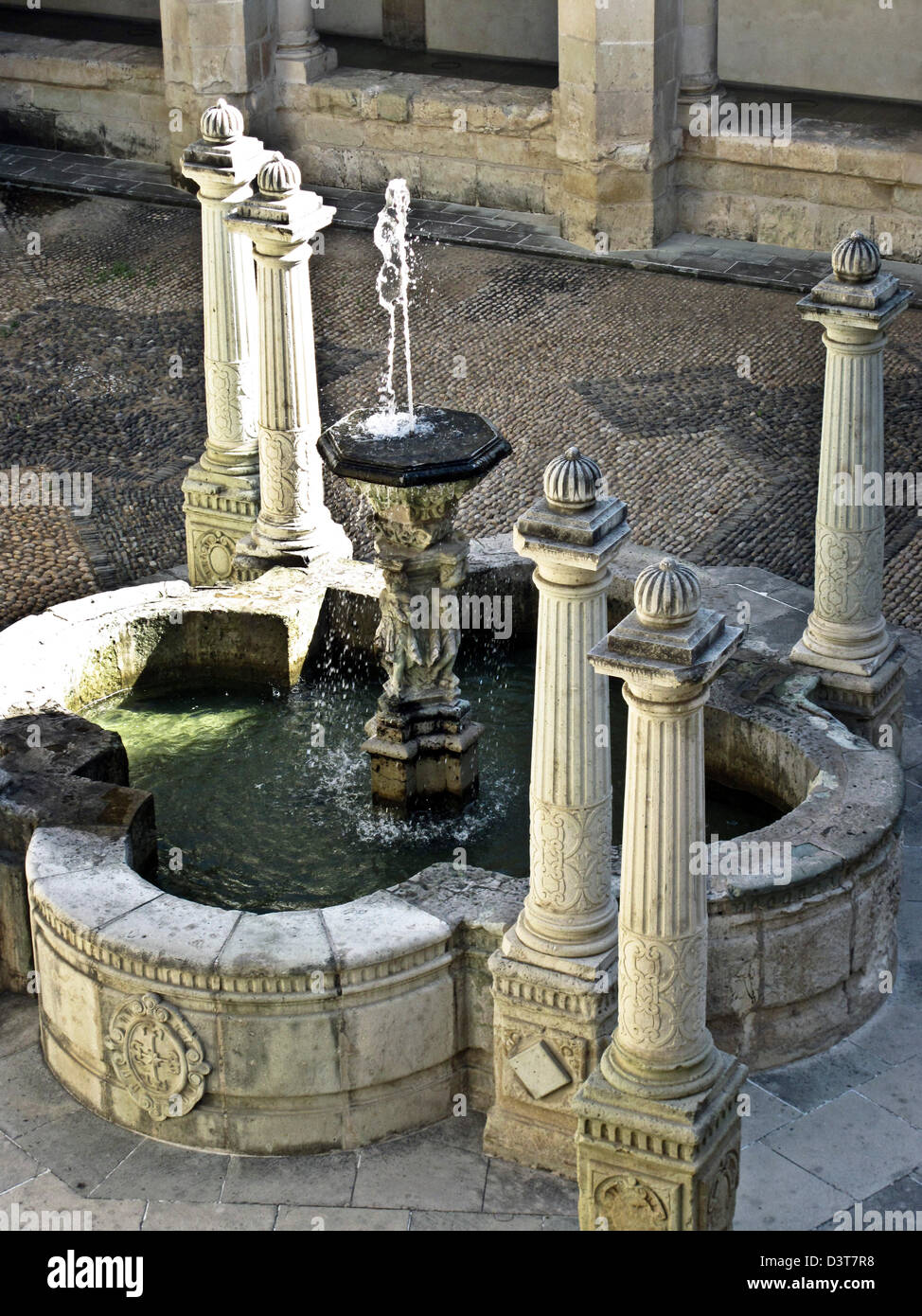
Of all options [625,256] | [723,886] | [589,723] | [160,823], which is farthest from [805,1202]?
[625,256]

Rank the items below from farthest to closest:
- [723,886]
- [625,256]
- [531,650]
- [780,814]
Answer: [625,256] < [531,650] < [780,814] < [723,886]

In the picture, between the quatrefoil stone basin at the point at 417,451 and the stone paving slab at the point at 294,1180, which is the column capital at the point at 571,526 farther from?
the stone paving slab at the point at 294,1180

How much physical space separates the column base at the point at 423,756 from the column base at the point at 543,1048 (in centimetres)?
176

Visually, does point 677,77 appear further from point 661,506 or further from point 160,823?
point 160,823

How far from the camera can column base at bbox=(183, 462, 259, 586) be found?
11508 mm

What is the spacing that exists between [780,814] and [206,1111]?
2841mm

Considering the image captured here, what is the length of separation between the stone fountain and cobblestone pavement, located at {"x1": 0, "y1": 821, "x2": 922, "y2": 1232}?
181 centimetres

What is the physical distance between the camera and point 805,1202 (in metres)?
7.89

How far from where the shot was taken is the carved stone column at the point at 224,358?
1088cm

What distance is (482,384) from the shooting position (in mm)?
14414

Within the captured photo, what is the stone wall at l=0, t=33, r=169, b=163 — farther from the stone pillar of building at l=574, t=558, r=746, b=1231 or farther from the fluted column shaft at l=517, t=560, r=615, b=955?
the stone pillar of building at l=574, t=558, r=746, b=1231

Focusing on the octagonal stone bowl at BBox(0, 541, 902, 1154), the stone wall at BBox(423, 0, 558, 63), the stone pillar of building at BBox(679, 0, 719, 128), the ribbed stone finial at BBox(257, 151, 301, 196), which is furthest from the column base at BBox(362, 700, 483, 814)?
the stone wall at BBox(423, 0, 558, 63)

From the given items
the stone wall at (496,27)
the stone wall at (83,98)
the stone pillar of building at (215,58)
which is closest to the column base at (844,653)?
the stone pillar of building at (215,58)

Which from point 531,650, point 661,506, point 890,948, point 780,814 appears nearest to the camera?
point 890,948
